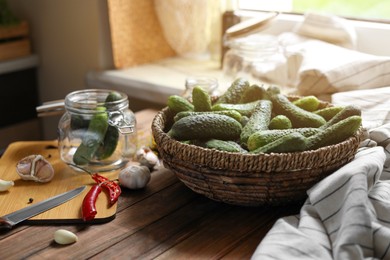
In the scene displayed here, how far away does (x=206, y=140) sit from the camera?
0.94 m

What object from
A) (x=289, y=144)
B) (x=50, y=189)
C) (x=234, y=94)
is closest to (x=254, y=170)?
(x=289, y=144)

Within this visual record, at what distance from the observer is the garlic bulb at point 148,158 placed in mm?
1110

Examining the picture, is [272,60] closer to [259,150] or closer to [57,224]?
[259,150]

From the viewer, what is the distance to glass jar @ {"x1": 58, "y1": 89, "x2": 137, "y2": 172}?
1.08m

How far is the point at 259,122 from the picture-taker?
96 cm

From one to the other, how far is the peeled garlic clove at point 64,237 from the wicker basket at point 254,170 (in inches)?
8.3

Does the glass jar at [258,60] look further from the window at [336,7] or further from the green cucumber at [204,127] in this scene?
the green cucumber at [204,127]

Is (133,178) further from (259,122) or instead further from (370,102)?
(370,102)

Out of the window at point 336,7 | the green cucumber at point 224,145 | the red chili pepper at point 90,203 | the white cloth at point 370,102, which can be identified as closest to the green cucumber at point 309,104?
the white cloth at point 370,102

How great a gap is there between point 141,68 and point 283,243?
44.2 inches

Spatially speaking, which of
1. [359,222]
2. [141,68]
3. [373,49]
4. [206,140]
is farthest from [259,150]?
[141,68]

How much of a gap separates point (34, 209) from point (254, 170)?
0.39 meters

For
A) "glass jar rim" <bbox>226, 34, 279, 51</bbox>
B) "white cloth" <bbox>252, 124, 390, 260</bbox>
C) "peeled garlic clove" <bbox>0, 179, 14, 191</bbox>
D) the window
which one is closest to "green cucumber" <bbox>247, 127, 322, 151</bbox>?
"white cloth" <bbox>252, 124, 390, 260</bbox>

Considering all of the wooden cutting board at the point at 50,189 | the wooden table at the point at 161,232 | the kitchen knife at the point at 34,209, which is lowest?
the wooden table at the point at 161,232
